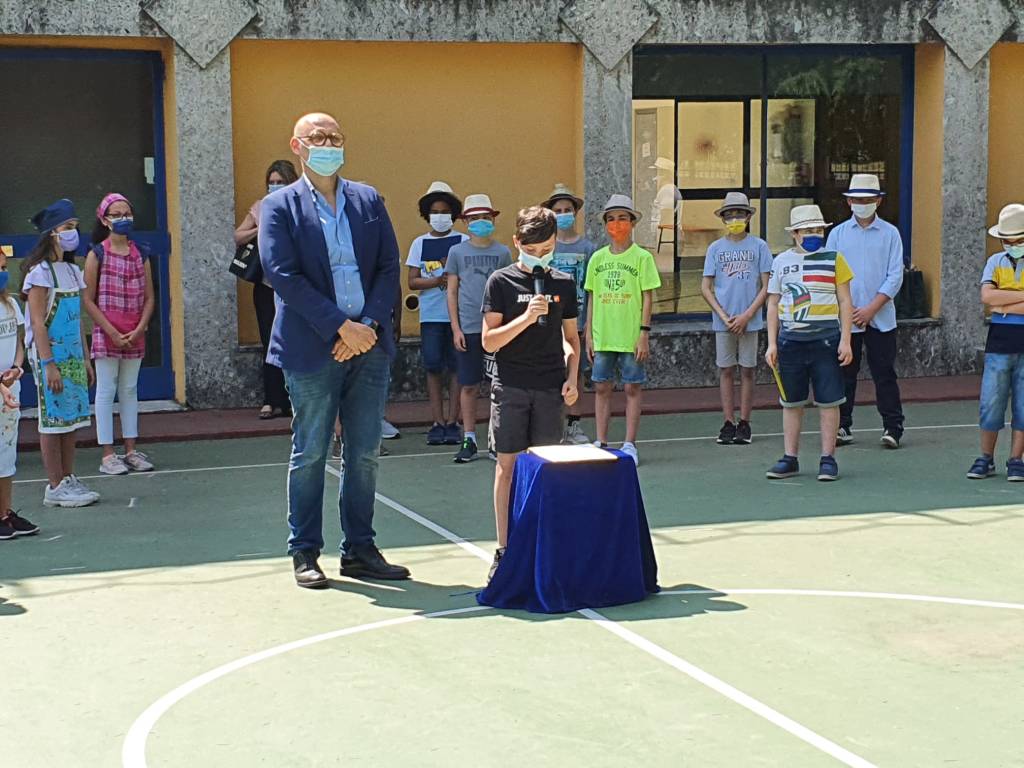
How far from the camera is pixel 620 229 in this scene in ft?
39.6

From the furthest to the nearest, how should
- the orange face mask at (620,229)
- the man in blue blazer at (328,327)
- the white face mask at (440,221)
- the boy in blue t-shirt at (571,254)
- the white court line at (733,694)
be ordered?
the white face mask at (440,221), the boy in blue t-shirt at (571,254), the orange face mask at (620,229), the man in blue blazer at (328,327), the white court line at (733,694)

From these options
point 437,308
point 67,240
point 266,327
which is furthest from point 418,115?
point 67,240

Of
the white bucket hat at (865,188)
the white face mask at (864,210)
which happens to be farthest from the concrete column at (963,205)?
the white face mask at (864,210)

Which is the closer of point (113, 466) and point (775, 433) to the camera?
point (113, 466)

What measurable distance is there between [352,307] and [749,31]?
29.9 ft

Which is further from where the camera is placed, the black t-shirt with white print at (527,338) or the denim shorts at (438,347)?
the denim shorts at (438,347)

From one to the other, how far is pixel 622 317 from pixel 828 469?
1.92 metres

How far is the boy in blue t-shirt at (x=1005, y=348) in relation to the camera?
→ 11023 millimetres

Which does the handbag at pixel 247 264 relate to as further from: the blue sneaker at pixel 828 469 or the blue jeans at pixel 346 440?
the blue jeans at pixel 346 440

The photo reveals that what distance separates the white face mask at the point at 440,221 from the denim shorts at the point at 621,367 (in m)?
2.04

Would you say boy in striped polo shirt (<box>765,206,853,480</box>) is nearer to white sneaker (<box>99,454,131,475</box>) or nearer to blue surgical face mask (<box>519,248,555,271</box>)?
blue surgical face mask (<box>519,248,555,271</box>)

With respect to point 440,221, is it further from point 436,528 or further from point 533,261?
point 533,261

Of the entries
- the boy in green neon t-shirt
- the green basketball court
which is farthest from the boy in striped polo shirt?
the boy in green neon t-shirt

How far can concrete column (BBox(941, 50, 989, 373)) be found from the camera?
16.6 m
